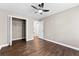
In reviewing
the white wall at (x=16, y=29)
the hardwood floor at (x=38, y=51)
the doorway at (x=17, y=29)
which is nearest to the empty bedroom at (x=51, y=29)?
the hardwood floor at (x=38, y=51)

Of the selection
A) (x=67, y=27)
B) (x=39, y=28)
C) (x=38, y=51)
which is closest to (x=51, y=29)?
(x=67, y=27)

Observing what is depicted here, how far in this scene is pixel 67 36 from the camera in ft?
15.0

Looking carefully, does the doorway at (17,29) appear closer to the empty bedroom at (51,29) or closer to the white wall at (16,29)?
the white wall at (16,29)

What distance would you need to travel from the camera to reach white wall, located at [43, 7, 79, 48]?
402cm

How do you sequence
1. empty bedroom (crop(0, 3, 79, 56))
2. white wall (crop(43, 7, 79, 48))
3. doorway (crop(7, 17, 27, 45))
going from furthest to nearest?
doorway (crop(7, 17, 27, 45)) < white wall (crop(43, 7, 79, 48)) < empty bedroom (crop(0, 3, 79, 56))

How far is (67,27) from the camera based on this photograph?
15.0 feet

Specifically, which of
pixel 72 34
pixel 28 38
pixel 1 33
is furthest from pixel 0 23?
pixel 72 34

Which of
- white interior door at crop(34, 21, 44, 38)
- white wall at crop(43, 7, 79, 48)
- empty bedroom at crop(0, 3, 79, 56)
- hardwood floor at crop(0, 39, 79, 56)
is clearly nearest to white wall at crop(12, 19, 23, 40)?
empty bedroom at crop(0, 3, 79, 56)

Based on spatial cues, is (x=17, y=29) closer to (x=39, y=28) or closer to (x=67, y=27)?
(x=39, y=28)

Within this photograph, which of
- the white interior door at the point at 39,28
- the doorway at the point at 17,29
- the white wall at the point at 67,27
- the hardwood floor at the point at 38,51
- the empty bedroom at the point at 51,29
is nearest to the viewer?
the hardwood floor at the point at 38,51

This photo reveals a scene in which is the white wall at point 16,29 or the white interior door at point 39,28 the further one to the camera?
the white interior door at point 39,28

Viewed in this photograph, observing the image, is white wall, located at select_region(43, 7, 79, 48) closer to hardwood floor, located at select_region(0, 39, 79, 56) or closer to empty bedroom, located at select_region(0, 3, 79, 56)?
empty bedroom, located at select_region(0, 3, 79, 56)

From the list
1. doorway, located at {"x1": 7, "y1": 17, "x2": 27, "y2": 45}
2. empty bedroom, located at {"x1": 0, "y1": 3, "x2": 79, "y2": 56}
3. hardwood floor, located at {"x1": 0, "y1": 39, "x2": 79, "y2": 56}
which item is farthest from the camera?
doorway, located at {"x1": 7, "y1": 17, "x2": 27, "y2": 45}

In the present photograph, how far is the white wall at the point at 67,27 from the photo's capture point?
4023mm
